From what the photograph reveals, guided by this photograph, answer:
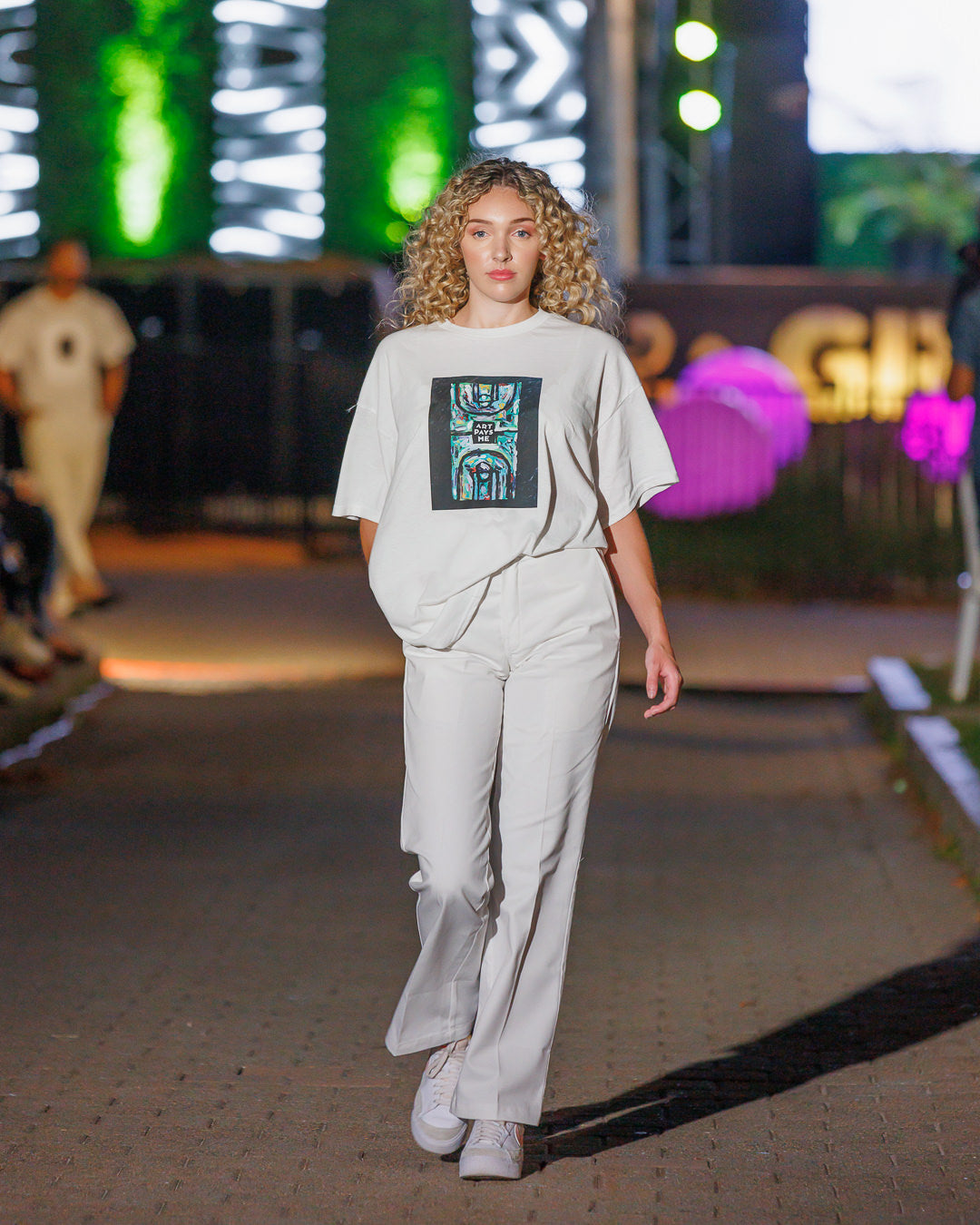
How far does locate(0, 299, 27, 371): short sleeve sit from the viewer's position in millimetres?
12195

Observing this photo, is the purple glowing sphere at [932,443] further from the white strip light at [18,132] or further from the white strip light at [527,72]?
the white strip light at [18,132]

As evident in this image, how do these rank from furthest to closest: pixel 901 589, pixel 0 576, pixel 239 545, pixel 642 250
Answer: pixel 642 250 < pixel 239 545 < pixel 901 589 < pixel 0 576

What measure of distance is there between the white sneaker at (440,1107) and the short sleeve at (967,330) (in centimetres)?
501

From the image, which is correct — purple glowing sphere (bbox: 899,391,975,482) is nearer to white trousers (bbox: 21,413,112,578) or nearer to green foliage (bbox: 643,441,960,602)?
green foliage (bbox: 643,441,960,602)

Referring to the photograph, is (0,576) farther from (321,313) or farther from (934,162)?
(934,162)

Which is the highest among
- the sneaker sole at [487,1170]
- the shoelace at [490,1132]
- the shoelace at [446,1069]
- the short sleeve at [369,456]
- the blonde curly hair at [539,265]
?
the blonde curly hair at [539,265]

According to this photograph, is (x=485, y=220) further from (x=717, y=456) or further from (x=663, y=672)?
(x=717, y=456)

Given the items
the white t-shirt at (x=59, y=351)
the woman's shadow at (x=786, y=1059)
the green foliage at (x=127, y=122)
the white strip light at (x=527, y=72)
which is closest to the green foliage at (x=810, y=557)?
the white t-shirt at (x=59, y=351)

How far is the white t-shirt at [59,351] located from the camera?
484 inches

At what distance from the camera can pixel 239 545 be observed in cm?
1959

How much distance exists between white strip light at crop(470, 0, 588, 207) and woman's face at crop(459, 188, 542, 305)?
1965cm

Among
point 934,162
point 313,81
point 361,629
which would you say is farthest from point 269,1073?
point 934,162

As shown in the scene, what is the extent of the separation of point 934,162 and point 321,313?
18.6m

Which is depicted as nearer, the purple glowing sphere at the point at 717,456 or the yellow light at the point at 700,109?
the yellow light at the point at 700,109
